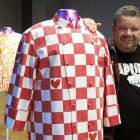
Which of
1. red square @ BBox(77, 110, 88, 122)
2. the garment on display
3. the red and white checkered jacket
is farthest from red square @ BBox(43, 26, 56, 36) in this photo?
the garment on display

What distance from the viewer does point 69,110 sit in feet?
3.78

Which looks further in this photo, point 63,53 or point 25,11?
point 25,11

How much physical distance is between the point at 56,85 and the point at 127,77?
0.57 metres

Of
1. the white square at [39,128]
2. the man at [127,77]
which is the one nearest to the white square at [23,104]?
the white square at [39,128]

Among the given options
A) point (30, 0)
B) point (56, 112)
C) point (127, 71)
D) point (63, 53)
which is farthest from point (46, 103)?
point (30, 0)

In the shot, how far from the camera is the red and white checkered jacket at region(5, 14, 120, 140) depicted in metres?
1.15

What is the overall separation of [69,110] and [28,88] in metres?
0.23

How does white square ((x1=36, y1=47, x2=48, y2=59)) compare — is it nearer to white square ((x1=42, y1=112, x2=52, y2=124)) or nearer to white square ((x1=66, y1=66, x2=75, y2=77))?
white square ((x1=66, y1=66, x2=75, y2=77))

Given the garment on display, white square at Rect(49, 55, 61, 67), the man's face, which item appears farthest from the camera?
the garment on display

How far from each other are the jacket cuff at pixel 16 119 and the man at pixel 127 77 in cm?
58

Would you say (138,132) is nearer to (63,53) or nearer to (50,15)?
(63,53)

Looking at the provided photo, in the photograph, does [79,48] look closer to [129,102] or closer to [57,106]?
[57,106]

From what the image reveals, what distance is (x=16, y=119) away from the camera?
3.84 ft

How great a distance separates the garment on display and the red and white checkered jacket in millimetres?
1326
